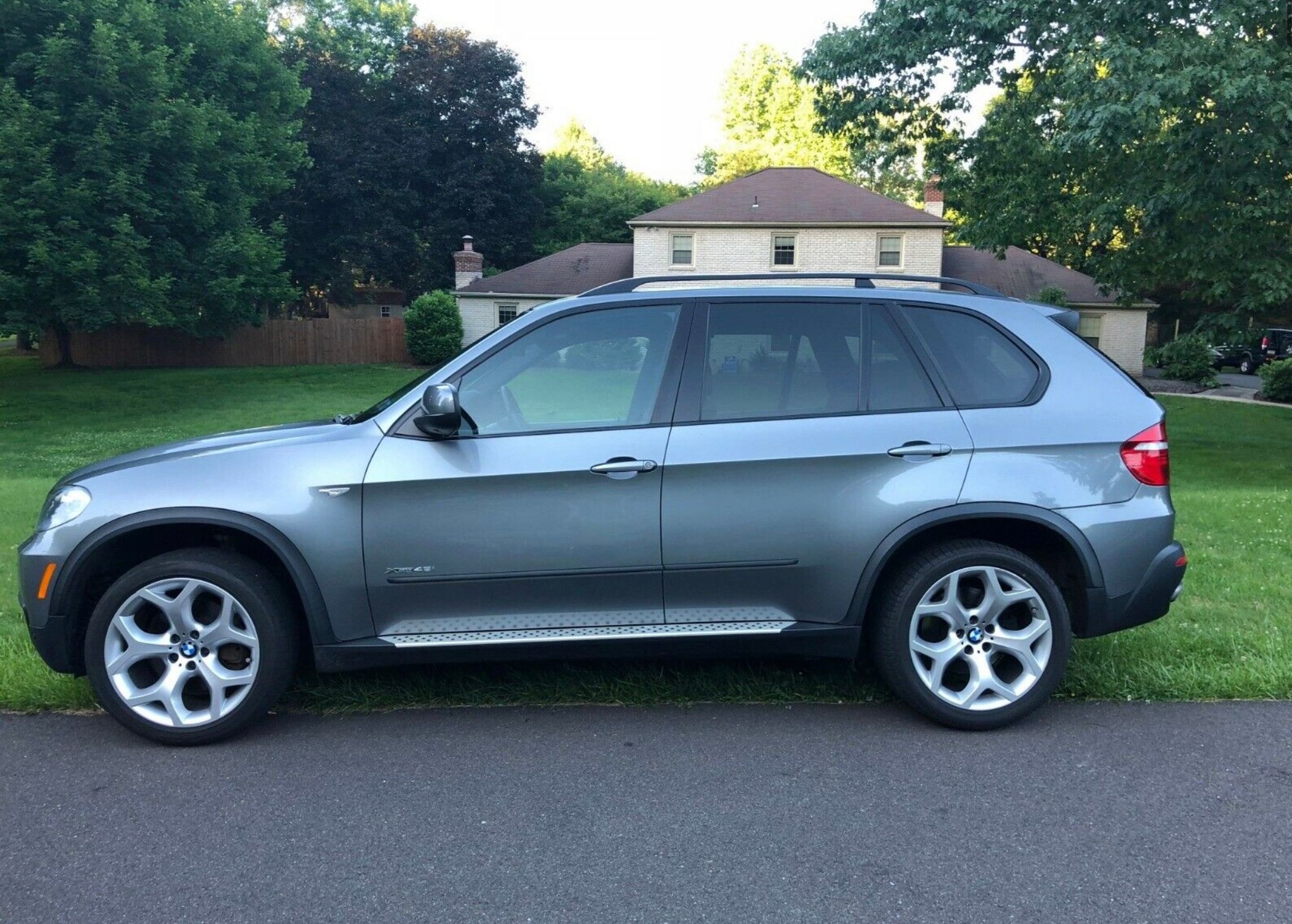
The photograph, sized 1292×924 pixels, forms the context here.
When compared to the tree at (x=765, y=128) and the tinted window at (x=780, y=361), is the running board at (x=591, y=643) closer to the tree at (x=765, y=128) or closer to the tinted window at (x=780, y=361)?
the tinted window at (x=780, y=361)

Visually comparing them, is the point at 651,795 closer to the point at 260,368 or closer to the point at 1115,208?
the point at 1115,208

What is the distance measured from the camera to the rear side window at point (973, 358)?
14.9ft

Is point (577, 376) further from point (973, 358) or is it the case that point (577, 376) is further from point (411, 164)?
point (411, 164)

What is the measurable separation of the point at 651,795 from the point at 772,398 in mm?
1706

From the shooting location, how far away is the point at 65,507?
14.2 feet

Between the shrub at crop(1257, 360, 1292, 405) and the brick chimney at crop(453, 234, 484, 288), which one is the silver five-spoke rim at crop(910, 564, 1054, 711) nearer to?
the shrub at crop(1257, 360, 1292, 405)

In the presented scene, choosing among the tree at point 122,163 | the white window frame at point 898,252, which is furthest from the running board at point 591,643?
the white window frame at point 898,252

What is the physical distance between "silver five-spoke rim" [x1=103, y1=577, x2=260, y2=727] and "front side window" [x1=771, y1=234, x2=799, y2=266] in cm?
3554

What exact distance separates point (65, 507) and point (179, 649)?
2.46 feet

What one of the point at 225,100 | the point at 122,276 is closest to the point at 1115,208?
the point at 122,276

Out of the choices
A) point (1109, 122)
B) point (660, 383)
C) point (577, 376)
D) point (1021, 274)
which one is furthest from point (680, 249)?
point (660, 383)

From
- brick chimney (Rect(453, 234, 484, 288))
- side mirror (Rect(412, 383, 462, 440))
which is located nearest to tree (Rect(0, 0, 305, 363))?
brick chimney (Rect(453, 234, 484, 288))

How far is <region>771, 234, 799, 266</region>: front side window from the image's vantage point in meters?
38.5

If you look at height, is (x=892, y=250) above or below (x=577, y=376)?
above
